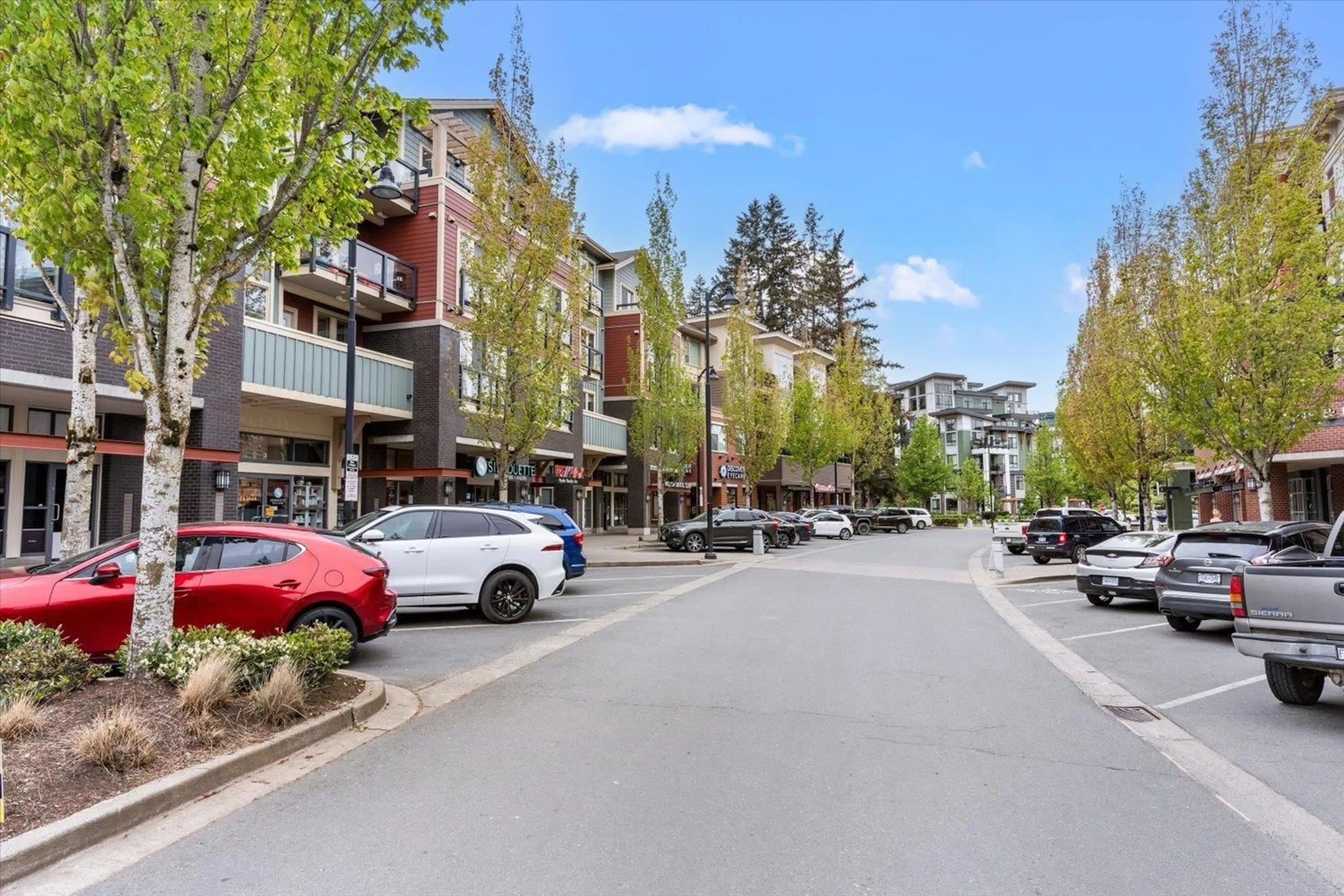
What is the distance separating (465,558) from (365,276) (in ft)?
44.2

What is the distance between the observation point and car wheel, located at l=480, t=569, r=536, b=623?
1191cm

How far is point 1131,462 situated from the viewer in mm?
28594

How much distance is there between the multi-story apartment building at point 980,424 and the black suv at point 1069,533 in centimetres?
7936

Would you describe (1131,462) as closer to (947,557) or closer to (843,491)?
(947,557)

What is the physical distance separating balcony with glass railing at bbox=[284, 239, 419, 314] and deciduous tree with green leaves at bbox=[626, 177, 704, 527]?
11.3 m

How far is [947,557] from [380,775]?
86.8ft

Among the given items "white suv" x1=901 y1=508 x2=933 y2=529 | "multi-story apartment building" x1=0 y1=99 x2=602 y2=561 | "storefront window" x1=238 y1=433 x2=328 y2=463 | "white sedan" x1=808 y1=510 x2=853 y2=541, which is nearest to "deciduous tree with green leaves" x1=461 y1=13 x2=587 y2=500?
"multi-story apartment building" x1=0 y1=99 x2=602 y2=561

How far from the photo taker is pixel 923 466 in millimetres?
70875

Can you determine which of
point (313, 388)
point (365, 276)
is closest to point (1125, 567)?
point (313, 388)

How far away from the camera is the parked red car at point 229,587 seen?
747 centimetres

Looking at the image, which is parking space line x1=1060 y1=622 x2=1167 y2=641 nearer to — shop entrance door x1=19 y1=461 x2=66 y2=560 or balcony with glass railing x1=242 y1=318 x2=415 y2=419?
balcony with glass railing x1=242 y1=318 x2=415 y2=419

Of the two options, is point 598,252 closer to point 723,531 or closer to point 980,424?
point 723,531

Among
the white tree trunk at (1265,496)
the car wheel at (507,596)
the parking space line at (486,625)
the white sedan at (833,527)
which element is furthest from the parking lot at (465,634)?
the white sedan at (833,527)

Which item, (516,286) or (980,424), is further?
(980,424)
